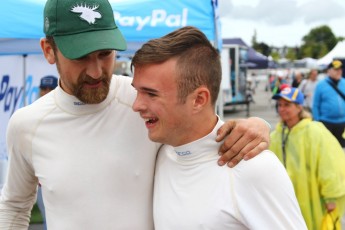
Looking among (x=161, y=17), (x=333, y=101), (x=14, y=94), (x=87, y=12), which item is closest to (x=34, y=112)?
(x=87, y=12)

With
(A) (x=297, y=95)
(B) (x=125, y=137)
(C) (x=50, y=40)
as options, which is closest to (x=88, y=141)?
(B) (x=125, y=137)

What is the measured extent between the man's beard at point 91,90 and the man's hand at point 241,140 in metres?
0.45

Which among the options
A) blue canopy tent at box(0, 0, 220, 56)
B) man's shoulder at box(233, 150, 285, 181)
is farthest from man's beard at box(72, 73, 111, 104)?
blue canopy tent at box(0, 0, 220, 56)

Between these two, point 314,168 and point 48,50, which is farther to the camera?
point 314,168

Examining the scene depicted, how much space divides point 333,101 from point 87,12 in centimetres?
641

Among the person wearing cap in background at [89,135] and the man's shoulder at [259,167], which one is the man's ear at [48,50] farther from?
the man's shoulder at [259,167]

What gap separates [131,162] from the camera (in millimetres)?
1760

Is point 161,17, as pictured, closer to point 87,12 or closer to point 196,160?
point 87,12

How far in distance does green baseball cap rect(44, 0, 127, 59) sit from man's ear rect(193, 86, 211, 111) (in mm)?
338

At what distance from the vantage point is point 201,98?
162 centimetres

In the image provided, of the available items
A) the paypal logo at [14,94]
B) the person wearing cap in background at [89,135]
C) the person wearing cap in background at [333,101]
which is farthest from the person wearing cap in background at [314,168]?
the person wearing cap in background at [333,101]

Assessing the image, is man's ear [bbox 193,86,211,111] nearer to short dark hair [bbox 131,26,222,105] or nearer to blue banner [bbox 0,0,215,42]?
short dark hair [bbox 131,26,222,105]

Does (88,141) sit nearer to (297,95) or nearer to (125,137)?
(125,137)

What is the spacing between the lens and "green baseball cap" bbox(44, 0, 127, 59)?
166 centimetres
